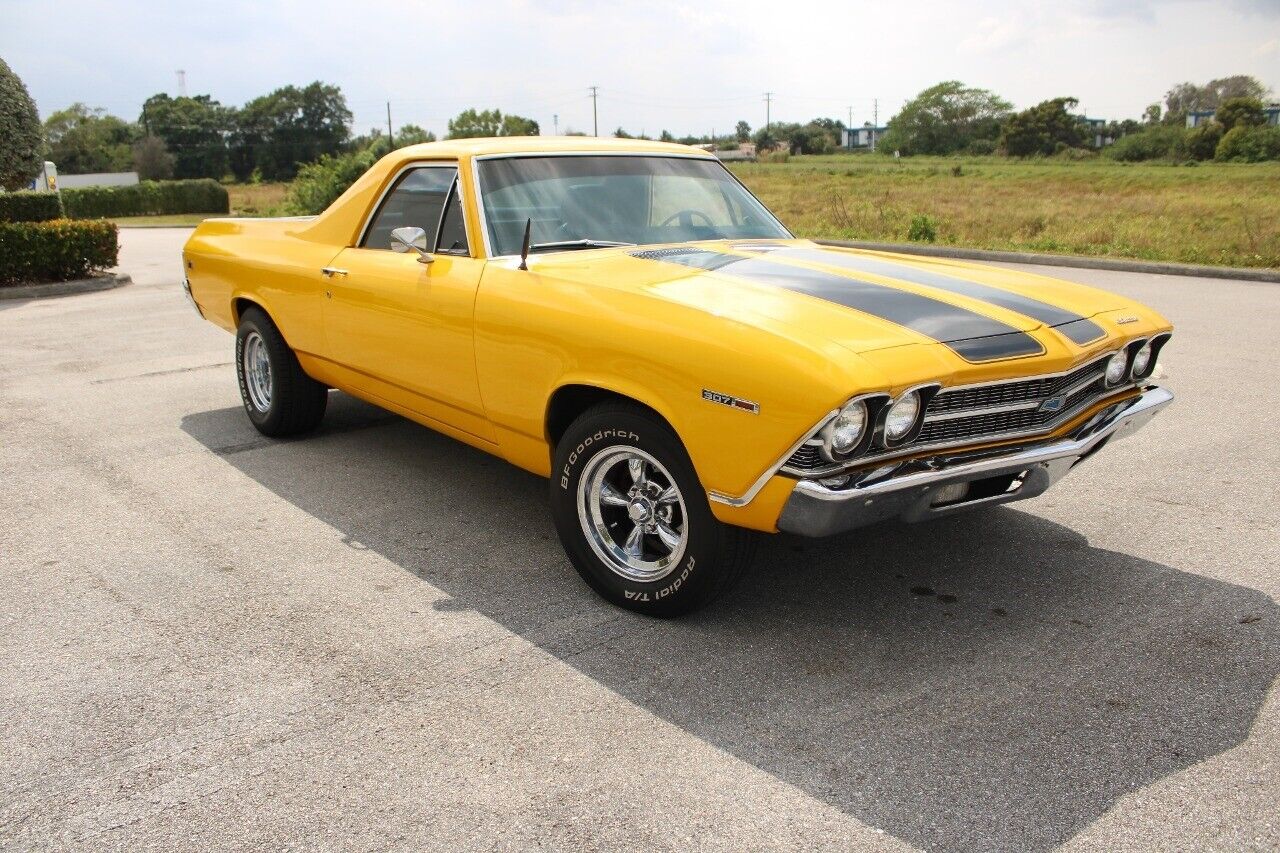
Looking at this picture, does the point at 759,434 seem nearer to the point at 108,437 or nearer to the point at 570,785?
the point at 570,785

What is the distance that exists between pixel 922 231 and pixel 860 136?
16003 cm

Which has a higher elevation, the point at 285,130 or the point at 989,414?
the point at 285,130

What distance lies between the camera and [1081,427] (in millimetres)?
3703

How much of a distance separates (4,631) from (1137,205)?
34923 mm

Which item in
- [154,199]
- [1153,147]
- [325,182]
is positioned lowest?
[325,182]

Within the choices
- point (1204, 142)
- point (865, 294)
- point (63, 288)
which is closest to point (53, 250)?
point (63, 288)

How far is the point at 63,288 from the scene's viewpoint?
1364 cm

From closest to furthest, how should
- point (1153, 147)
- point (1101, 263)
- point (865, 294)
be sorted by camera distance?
point (865, 294)
point (1101, 263)
point (1153, 147)

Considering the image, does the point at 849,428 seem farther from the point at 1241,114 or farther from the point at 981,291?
the point at 1241,114

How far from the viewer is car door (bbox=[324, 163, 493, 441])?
436cm

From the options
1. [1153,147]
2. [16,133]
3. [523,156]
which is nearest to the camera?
[523,156]

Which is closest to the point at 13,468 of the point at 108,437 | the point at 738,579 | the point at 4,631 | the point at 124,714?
the point at 108,437

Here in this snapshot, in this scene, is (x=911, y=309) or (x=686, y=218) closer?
(x=911, y=309)

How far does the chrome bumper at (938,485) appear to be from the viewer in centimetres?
308
